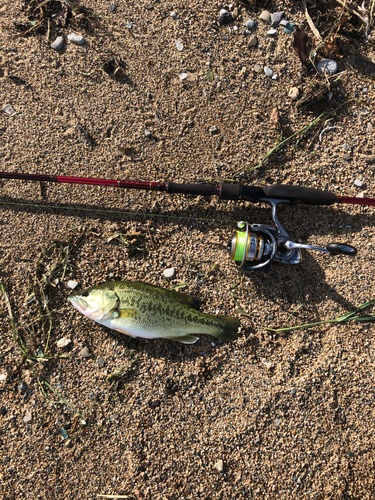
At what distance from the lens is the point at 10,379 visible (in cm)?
279

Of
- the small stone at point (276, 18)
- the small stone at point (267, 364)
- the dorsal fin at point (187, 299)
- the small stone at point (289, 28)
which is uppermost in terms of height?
the small stone at point (276, 18)

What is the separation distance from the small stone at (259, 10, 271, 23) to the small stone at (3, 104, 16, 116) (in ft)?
8.72

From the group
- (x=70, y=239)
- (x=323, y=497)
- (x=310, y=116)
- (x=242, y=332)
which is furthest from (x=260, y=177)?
(x=323, y=497)

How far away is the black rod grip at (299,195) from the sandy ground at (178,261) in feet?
0.93

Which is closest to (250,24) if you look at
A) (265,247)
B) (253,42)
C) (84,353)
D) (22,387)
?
(253,42)

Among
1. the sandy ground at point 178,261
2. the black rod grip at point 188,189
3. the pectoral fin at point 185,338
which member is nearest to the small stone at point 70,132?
the sandy ground at point 178,261

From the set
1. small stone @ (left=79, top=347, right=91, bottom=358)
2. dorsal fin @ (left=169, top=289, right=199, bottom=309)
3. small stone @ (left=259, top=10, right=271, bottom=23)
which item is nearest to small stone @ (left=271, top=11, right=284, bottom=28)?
small stone @ (left=259, top=10, right=271, bottom=23)

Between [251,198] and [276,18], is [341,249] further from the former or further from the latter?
[276,18]

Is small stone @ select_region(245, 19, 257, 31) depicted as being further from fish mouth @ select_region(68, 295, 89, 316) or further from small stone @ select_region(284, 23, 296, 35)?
fish mouth @ select_region(68, 295, 89, 316)

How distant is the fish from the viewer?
2.61m

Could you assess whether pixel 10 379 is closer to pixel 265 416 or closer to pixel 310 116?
pixel 265 416

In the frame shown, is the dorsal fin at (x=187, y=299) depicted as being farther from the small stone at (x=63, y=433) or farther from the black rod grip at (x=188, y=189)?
the small stone at (x=63, y=433)

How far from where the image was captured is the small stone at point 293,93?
3014 mm

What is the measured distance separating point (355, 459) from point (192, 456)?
1507 millimetres
